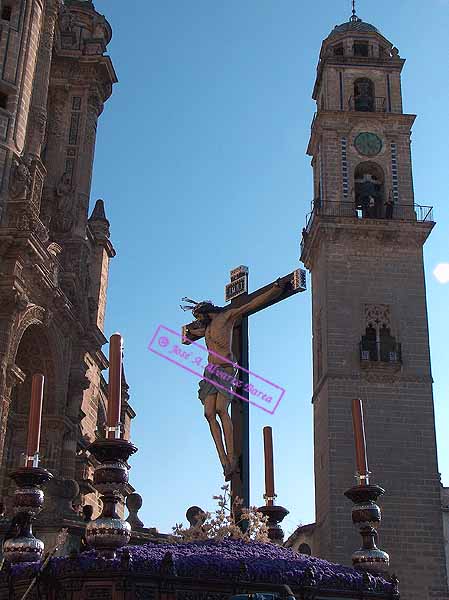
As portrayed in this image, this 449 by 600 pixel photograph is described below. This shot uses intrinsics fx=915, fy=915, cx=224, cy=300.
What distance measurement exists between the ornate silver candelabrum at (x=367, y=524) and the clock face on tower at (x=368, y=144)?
111 feet

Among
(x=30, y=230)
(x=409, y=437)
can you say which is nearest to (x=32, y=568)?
(x=30, y=230)

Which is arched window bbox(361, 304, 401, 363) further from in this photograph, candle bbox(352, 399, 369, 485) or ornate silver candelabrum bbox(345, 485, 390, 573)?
ornate silver candelabrum bbox(345, 485, 390, 573)

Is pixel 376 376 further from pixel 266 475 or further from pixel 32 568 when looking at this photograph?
pixel 32 568

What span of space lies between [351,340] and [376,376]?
179 cm

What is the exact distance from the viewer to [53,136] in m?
32.1

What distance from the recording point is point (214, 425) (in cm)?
1018

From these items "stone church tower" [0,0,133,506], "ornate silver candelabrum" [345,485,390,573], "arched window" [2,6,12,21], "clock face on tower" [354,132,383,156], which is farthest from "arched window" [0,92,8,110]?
"ornate silver candelabrum" [345,485,390,573]

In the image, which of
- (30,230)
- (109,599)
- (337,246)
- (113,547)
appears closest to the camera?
(109,599)

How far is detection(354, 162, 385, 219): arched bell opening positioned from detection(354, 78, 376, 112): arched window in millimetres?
3190

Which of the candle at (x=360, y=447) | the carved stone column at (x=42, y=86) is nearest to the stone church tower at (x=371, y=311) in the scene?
the carved stone column at (x=42, y=86)

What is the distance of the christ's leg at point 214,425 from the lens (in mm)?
10141

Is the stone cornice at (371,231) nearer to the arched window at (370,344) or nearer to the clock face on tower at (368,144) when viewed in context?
the arched window at (370,344)

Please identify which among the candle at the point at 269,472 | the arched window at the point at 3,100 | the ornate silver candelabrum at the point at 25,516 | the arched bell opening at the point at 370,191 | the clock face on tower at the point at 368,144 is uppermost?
the clock face on tower at the point at 368,144

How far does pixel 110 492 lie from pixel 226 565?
1.11 metres
